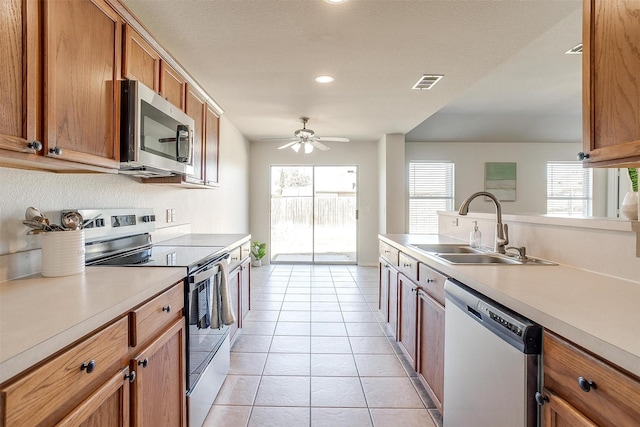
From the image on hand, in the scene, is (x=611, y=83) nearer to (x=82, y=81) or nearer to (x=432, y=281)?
(x=432, y=281)

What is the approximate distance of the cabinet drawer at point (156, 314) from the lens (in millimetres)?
1105

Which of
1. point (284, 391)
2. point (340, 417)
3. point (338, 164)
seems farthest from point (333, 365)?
point (338, 164)

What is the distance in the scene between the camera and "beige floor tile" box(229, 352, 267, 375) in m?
2.32

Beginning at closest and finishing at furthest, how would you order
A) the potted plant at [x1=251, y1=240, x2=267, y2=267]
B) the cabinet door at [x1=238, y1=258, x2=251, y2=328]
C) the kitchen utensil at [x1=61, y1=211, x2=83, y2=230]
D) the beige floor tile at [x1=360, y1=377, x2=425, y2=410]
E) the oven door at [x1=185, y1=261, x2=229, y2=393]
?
the kitchen utensil at [x1=61, y1=211, x2=83, y2=230] → the oven door at [x1=185, y1=261, x2=229, y2=393] → the beige floor tile at [x1=360, y1=377, x2=425, y2=410] → the cabinet door at [x1=238, y1=258, x2=251, y2=328] → the potted plant at [x1=251, y1=240, x2=267, y2=267]

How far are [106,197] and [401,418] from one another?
2147 millimetres

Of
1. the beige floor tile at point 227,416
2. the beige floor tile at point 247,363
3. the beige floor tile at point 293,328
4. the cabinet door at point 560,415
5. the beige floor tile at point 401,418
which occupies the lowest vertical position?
the beige floor tile at point 227,416

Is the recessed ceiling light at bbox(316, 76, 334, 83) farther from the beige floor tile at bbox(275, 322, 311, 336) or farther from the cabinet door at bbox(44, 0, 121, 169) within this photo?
the beige floor tile at bbox(275, 322, 311, 336)

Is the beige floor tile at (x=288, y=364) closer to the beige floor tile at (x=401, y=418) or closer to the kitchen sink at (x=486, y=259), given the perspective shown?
the beige floor tile at (x=401, y=418)

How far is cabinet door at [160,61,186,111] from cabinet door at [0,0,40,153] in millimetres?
970

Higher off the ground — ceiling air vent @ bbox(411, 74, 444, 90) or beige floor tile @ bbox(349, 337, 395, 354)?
ceiling air vent @ bbox(411, 74, 444, 90)

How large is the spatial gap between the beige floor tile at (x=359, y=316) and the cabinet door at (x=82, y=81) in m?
2.53

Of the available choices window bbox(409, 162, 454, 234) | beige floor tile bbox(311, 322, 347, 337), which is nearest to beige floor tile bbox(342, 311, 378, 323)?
beige floor tile bbox(311, 322, 347, 337)

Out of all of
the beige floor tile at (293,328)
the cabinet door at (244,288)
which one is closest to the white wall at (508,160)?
the beige floor tile at (293,328)

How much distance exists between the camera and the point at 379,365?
2.40 m
